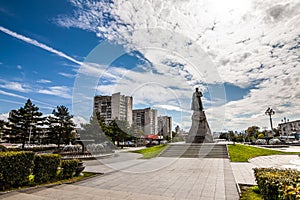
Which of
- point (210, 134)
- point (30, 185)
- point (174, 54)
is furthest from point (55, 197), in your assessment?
point (210, 134)

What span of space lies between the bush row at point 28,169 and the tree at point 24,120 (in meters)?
21.3

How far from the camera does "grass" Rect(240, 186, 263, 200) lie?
216 inches

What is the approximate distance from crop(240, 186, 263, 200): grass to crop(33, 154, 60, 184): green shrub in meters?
6.54

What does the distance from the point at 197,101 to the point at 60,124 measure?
1975 centimetres

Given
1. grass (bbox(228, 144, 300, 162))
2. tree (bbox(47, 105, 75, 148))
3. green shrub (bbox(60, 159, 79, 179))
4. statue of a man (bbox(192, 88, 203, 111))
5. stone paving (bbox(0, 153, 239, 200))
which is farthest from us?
tree (bbox(47, 105, 75, 148))

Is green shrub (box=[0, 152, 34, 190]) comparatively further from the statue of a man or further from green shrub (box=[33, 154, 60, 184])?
the statue of a man

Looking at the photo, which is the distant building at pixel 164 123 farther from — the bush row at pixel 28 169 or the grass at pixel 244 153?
the bush row at pixel 28 169

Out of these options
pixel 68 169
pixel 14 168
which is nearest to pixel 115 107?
pixel 68 169

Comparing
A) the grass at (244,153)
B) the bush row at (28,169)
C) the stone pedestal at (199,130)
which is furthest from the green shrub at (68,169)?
the stone pedestal at (199,130)

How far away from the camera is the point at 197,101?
23578 mm

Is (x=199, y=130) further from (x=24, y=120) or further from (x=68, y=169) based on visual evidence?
(x=24, y=120)

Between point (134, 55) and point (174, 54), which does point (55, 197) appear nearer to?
point (134, 55)

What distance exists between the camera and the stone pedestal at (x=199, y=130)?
21.6 meters

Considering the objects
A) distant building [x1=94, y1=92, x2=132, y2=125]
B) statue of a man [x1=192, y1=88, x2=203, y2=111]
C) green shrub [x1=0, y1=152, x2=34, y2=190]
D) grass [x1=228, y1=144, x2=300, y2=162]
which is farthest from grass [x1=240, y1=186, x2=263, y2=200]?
distant building [x1=94, y1=92, x2=132, y2=125]
